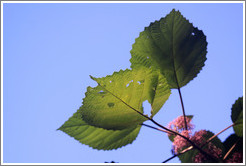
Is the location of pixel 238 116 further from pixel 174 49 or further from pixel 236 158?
pixel 174 49

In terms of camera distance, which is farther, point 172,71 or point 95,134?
point 95,134

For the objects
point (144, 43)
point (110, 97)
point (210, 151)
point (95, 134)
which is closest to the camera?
point (210, 151)

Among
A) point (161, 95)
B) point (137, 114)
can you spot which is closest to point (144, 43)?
point (161, 95)

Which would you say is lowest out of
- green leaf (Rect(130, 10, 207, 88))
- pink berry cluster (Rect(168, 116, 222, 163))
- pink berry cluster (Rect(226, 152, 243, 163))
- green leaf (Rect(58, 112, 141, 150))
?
pink berry cluster (Rect(226, 152, 243, 163))

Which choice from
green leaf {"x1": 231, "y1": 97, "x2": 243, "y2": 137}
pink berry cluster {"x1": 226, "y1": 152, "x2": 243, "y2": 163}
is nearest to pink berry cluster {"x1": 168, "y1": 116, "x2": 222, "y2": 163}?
pink berry cluster {"x1": 226, "y1": 152, "x2": 243, "y2": 163}

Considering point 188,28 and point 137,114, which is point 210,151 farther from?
point 188,28

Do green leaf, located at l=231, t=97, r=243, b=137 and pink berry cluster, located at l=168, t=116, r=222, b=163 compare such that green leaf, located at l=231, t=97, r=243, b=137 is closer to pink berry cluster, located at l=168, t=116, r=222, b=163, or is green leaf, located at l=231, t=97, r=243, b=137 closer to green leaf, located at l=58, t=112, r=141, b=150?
pink berry cluster, located at l=168, t=116, r=222, b=163

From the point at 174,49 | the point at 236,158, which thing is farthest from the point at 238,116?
the point at 174,49
